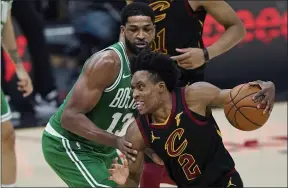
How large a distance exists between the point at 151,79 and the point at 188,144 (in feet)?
1.46

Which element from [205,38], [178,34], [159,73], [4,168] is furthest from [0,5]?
[205,38]

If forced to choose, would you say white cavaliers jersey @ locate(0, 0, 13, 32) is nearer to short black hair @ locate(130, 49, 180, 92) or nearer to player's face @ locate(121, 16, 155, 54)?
player's face @ locate(121, 16, 155, 54)

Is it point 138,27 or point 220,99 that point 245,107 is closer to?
point 220,99

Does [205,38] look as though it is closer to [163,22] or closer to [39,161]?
[39,161]

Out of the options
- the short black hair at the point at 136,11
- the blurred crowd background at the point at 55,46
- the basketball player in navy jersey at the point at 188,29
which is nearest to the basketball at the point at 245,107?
the short black hair at the point at 136,11

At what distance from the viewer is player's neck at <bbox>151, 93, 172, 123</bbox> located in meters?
4.28

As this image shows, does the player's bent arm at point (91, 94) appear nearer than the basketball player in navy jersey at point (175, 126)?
No

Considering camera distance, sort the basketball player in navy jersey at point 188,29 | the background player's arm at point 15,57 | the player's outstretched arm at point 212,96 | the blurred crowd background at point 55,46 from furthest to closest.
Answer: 1. the blurred crowd background at point 55,46
2. the background player's arm at point 15,57
3. the basketball player in navy jersey at point 188,29
4. the player's outstretched arm at point 212,96

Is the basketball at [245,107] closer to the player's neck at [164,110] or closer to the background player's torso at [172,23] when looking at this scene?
the player's neck at [164,110]

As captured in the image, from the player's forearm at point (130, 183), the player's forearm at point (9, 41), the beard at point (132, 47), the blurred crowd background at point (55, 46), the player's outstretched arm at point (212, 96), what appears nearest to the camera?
the player's outstretched arm at point (212, 96)

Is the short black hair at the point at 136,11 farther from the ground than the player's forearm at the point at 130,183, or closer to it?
farther from the ground

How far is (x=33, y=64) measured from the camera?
9648 mm

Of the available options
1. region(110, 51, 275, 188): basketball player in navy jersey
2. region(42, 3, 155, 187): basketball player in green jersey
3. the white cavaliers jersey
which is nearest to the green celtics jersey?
region(42, 3, 155, 187): basketball player in green jersey

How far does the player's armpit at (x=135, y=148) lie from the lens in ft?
14.1
